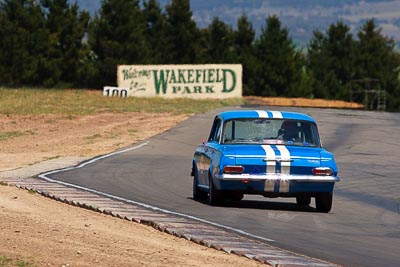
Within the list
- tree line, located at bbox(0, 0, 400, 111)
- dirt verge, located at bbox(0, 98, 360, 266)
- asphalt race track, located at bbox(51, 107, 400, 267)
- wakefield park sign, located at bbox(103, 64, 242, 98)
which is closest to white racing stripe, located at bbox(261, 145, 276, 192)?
asphalt race track, located at bbox(51, 107, 400, 267)

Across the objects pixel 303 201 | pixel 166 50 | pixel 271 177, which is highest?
pixel 271 177

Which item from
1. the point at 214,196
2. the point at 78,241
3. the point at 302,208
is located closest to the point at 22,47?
the point at 302,208

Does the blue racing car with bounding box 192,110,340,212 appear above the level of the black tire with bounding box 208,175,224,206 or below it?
above

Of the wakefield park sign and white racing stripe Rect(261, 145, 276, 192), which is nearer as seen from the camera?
white racing stripe Rect(261, 145, 276, 192)

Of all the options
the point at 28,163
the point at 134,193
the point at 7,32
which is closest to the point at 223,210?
the point at 134,193

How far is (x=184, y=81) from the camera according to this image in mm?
65125

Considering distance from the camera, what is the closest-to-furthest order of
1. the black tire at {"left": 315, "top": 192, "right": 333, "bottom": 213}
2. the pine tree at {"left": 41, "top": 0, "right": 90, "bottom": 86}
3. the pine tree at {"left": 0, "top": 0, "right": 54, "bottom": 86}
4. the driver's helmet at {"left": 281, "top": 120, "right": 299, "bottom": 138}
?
the black tire at {"left": 315, "top": 192, "right": 333, "bottom": 213} → the driver's helmet at {"left": 281, "top": 120, "right": 299, "bottom": 138} → the pine tree at {"left": 0, "top": 0, "right": 54, "bottom": 86} → the pine tree at {"left": 41, "top": 0, "right": 90, "bottom": 86}

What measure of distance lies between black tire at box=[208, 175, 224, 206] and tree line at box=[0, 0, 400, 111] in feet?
198

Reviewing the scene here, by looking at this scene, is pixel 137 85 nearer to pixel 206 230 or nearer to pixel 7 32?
pixel 7 32

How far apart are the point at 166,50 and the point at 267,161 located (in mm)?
69575

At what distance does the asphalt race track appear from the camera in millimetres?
13234

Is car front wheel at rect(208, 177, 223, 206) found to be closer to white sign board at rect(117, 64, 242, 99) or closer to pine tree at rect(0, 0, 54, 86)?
white sign board at rect(117, 64, 242, 99)

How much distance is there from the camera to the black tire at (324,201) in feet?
55.6

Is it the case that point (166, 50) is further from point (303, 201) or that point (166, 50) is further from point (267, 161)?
point (267, 161)
